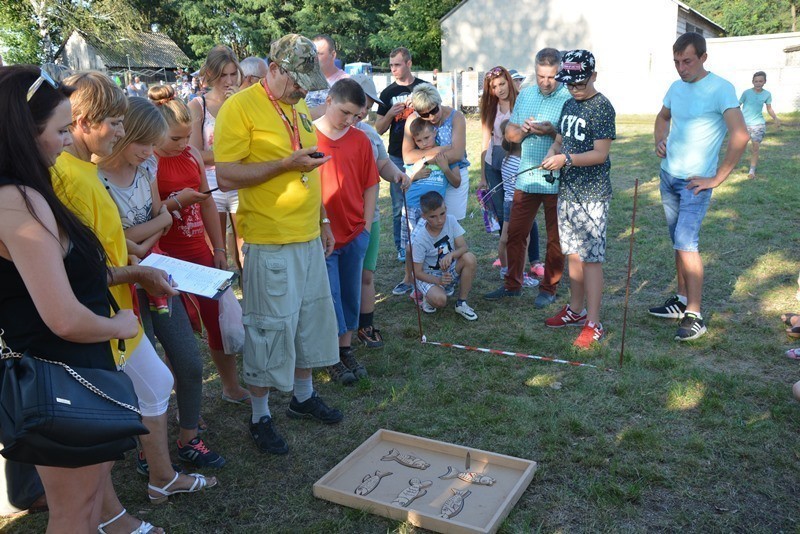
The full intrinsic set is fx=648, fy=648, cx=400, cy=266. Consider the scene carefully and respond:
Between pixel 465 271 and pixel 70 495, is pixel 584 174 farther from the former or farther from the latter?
pixel 70 495

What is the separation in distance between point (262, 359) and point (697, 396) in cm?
263

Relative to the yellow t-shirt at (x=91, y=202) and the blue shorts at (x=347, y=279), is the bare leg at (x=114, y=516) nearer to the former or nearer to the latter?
the yellow t-shirt at (x=91, y=202)

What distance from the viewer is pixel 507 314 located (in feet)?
18.4

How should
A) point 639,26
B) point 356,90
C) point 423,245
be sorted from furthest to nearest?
point 639,26 < point 423,245 < point 356,90

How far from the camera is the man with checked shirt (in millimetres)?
5199

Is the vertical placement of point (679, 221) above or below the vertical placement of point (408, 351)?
above

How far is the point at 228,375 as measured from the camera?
13.5ft

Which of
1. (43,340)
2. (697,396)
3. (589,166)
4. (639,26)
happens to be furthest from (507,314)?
(639,26)

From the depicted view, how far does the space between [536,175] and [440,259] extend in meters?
1.07

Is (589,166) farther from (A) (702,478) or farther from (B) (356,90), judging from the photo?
(A) (702,478)

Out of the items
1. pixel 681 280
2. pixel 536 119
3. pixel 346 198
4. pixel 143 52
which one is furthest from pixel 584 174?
pixel 143 52

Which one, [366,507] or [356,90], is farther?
[356,90]

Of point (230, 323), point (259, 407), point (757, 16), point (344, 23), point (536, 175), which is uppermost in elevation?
point (344, 23)

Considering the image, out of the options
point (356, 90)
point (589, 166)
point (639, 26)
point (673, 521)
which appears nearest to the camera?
point (673, 521)
